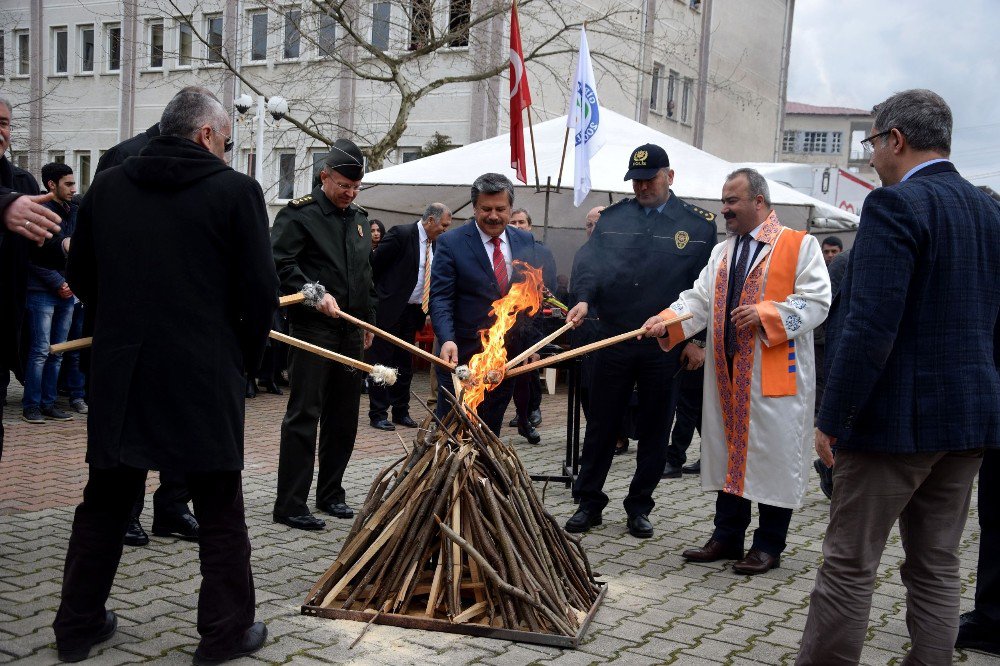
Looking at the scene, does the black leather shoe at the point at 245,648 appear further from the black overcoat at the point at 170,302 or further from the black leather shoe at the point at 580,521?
the black leather shoe at the point at 580,521

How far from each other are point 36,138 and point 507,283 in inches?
1103

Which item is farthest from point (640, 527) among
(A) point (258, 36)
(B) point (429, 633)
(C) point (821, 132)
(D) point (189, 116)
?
(C) point (821, 132)

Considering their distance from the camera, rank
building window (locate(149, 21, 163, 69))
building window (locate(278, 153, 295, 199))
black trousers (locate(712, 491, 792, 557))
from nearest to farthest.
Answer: black trousers (locate(712, 491, 792, 557))
building window (locate(278, 153, 295, 199))
building window (locate(149, 21, 163, 69))

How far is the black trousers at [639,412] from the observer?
6312 millimetres

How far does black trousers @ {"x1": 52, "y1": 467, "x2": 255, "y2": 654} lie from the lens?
399 cm

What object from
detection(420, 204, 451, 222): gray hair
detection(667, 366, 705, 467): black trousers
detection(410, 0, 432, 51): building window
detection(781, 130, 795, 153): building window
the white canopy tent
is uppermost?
detection(781, 130, 795, 153): building window

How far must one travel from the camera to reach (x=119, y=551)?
408 cm

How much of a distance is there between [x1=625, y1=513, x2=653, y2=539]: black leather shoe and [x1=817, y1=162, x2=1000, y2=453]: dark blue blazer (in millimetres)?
2799

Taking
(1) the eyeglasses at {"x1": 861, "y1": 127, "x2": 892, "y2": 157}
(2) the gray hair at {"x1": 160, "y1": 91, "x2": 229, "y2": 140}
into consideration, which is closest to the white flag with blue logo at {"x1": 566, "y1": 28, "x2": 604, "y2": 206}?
(1) the eyeglasses at {"x1": 861, "y1": 127, "x2": 892, "y2": 157}

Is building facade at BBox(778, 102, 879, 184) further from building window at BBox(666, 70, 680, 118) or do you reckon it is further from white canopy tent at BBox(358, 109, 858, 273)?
white canopy tent at BBox(358, 109, 858, 273)

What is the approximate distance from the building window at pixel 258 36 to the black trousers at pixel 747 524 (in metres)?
23.2

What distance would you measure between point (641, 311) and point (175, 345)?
3.34m

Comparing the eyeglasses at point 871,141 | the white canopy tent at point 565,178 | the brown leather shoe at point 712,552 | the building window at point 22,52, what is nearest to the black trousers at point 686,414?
the brown leather shoe at point 712,552

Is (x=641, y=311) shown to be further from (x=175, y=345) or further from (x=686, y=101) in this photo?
(x=686, y=101)
